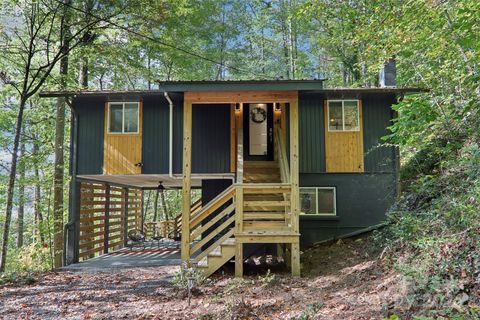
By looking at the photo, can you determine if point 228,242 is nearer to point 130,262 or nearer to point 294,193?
point 294,193

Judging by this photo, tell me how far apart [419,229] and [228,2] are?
17.9 meters

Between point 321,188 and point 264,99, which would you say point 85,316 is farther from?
point 321,188

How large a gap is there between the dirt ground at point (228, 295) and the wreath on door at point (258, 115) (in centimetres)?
456

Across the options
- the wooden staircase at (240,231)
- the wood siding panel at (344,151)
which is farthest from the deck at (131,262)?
the wood siding panel at (344,151)

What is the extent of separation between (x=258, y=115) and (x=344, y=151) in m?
2.75

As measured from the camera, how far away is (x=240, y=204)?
7.08 metres

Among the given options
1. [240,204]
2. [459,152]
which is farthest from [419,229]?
[240,204]

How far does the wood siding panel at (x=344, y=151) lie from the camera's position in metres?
9.70

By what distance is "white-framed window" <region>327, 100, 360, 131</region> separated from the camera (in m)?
9.84

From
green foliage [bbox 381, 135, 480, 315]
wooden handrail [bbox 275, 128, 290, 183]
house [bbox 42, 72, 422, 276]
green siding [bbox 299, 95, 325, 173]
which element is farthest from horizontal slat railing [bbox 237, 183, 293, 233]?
green siding [bbox 299, 95, 325, 173]

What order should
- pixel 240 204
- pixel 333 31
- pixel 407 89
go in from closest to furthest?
pixel 240 204 < pixel 407 89 < pixel 333 31

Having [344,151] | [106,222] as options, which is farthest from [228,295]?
[106,222]

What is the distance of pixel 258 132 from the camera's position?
10727 millimetres

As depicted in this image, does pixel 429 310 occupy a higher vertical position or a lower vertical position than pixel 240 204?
lower
